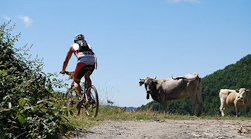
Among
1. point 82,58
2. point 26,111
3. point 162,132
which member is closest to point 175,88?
point 82,58

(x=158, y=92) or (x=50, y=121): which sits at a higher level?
(x=158, y=92)

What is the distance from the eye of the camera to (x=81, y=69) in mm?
9961

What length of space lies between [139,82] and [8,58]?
42.4 ft

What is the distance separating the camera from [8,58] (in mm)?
7348

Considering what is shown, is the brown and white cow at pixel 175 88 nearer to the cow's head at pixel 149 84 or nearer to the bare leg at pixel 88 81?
the cow's head at pixel 149 84

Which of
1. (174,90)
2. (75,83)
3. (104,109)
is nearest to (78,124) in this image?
(75,83)

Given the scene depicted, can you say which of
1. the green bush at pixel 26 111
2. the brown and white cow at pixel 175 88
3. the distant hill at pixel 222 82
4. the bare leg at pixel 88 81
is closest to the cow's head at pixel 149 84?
the brown and white cow at pixel 175 88

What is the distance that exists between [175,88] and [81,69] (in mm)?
9173

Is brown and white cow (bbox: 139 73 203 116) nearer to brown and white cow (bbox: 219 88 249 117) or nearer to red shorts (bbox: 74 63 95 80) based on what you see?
brown and white cow (bbox: 219 88 249 117)

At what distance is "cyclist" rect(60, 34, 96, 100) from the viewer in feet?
32.3

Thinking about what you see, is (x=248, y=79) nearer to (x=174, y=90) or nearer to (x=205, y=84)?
(x=205, y=84)

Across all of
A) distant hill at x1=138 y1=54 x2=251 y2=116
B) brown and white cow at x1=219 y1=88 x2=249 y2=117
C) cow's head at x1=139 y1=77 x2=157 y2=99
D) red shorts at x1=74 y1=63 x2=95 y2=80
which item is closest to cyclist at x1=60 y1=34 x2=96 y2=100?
red shorts at x1=74 y1=63 x2=95 y2=80

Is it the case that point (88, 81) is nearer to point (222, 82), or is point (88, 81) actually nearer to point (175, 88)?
point (175, 88)

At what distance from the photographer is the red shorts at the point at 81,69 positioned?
986 centimetres
